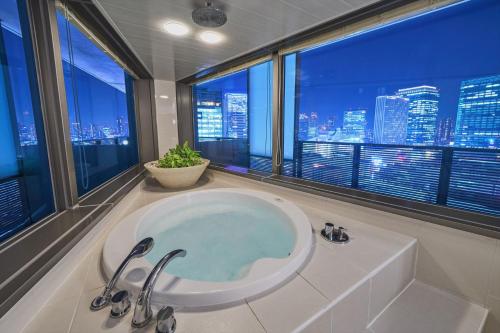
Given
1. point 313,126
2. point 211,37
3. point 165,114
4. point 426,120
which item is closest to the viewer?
point 426,120

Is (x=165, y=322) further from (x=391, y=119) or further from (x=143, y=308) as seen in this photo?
(x=391, y=119)

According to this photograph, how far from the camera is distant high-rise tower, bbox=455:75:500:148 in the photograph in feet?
4.00

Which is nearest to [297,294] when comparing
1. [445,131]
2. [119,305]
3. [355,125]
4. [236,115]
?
[119,305]

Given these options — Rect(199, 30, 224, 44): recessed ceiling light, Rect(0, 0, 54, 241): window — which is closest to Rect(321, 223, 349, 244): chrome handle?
Rect(0, 0, 54, 241): window

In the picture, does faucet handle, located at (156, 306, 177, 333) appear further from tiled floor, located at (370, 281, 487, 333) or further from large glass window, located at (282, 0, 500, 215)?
large glass window, located at (282, 0, 500, 215)

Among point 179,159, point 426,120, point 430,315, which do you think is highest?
point 426,120

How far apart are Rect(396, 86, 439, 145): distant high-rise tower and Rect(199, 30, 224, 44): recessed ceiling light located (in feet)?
5.07

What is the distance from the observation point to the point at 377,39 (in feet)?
6.04

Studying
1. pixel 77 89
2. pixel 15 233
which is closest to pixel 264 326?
pixel 15 233

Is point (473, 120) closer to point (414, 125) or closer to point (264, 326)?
point (414, 125)

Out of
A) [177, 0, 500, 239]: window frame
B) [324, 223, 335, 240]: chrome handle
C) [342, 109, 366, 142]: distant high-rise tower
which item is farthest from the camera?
[342, 109, 366, 142]: distant high-rise tower

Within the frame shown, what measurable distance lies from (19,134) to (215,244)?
1.22 meters

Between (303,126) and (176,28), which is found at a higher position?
(176,28)

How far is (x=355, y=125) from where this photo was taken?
2.04 metres
